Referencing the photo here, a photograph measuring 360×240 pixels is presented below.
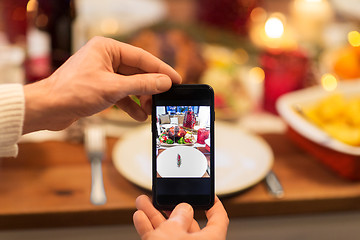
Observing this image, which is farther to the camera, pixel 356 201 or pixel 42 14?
pixel 42 14

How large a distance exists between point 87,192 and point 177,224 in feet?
1.08

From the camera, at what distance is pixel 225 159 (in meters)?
0.86

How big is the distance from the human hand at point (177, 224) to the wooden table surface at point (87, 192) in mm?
195

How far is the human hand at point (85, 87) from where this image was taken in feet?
1.78

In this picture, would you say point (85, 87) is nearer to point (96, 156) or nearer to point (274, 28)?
point (96, 156)

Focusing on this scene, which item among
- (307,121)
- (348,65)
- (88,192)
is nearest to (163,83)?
(88,192)

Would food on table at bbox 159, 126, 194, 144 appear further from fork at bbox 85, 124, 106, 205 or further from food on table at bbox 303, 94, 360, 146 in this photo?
food on table at bbox 303, 94, 360, 146

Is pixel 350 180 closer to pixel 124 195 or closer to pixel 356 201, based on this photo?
pixel 356 201

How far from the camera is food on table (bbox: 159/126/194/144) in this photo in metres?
0.56

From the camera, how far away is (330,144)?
0.83 m

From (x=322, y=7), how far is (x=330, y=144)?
2.51 feet

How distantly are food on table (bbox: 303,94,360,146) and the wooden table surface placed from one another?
84 mm

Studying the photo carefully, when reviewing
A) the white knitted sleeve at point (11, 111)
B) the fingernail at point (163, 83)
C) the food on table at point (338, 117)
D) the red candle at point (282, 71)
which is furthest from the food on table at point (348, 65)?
the white knitted sleeve at point (11, 111)

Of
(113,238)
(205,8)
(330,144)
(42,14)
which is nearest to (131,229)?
(113,238)
